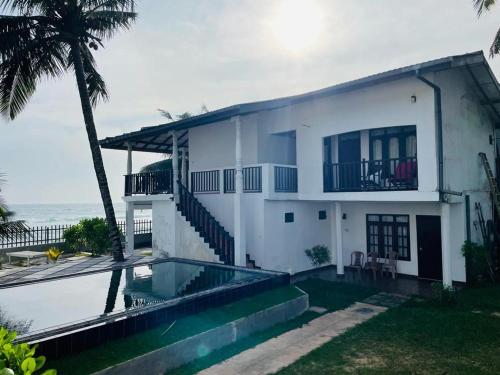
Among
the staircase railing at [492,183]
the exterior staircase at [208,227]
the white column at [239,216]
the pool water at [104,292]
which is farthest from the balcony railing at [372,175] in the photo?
the pool water at [104,292]

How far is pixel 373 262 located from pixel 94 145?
12003mm

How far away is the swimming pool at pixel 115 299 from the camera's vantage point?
19.9ft

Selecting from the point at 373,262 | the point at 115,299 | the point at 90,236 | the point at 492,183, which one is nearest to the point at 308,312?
the point at 115,299

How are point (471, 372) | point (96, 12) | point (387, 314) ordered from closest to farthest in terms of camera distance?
point (471, 372)
point (387, 314)
point (96, 12)

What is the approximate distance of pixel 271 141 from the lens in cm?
1528

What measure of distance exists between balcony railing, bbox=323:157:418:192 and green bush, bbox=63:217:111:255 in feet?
39.9

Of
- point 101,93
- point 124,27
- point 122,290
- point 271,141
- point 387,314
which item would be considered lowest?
point 387,314

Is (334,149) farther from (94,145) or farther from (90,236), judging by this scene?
(90,236)

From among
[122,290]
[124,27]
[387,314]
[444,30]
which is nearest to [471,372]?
[387,314]

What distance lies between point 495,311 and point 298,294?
16.7 feet

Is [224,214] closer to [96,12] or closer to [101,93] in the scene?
[101,93]

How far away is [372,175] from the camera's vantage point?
12.6 meters

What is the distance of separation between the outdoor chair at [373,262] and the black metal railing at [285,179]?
395 cm

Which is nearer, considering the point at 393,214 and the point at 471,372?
the point at 471,372
